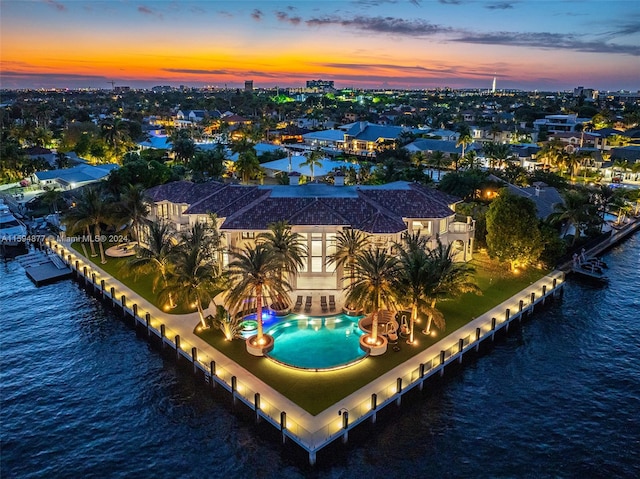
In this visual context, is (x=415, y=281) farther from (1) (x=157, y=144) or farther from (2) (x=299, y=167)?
(1) (x=157, y=144)

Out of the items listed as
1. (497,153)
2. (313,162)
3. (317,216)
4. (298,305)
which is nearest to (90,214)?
(317,216)

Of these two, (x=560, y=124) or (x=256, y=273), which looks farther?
(x=560, y=124)

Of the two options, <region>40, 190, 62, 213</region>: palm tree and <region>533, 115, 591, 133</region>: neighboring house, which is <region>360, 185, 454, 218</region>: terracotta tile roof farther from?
<region>533, 115, 591, 133</region>: neighboring house

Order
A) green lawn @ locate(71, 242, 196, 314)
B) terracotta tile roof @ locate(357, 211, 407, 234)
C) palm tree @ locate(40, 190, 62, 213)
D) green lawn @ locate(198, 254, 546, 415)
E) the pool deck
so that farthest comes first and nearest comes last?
palm tree @ locate(40, 190, 62, 213)
terracotta tile roof @ locate(357, 211, 407, 234)
green lawn @ locate(71, 242, 196, 314)
green lawn @ locate(198, 254, 546, 415)
the pool deck

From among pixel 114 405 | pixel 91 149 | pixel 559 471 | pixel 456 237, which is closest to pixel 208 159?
pixel 91 149

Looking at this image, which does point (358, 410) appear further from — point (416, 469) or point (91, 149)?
point (91, 149)

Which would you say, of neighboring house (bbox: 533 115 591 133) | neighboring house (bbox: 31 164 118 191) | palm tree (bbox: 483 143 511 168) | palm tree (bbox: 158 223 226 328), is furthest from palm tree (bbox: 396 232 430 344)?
neighboring house (bbox: 533 115 591 133)

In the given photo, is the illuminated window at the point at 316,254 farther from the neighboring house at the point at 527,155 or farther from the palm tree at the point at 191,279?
the neighboring house at the point at 527,155
